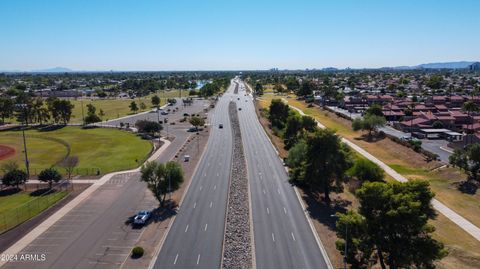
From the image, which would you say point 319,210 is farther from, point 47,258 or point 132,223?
point 47,258

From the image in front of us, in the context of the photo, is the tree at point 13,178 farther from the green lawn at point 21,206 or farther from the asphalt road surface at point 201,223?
the asphalt road surface at point 201,223

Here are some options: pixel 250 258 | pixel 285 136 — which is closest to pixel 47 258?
pixel 250 258

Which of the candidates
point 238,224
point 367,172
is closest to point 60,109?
point 238,224

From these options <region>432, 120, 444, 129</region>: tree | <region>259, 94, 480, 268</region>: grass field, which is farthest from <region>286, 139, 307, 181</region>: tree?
<region>432, 120, 444, 129</region>: tree

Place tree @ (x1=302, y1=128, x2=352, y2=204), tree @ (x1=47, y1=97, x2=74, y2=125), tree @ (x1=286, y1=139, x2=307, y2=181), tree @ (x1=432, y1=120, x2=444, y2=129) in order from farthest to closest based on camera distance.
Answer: tree @ (x1=47, y1=97, x2=74, y2=125) → tree @ (x1=432, y1=120, x2=444, y2=129) → tree @ (x1=286, y1=139, x2=307, y2=181) → tree @ (x1=302, y1=128, x2=352, y2=204)

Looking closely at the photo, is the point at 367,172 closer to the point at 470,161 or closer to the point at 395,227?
the point at 470,161

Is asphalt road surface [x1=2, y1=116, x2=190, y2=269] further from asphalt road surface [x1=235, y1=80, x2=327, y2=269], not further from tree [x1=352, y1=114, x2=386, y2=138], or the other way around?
tree [x1=352, y1=114, x2=386, y2=138]
